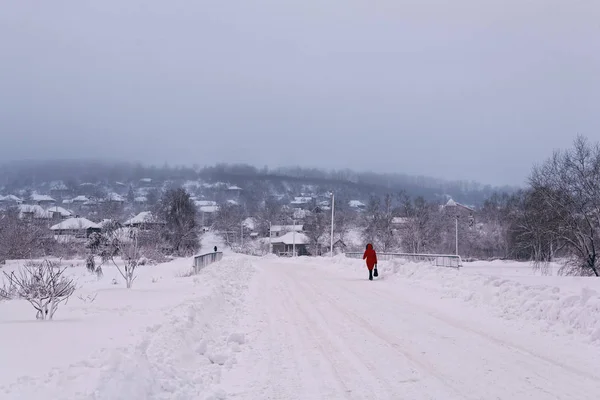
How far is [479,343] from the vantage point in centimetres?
1018

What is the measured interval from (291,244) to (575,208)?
3231 inches

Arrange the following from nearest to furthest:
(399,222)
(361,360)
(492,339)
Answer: (361,360)
(492,339)
(399,222)

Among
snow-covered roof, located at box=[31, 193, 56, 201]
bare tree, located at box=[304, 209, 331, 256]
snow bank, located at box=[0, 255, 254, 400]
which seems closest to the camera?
snow bank, located at box=[0, 255, 254, 400]

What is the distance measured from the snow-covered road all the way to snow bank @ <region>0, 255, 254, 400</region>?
1.79 feet

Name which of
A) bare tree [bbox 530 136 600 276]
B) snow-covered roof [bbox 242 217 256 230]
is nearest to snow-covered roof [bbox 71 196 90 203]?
snow-covered roof [bbox 242 217 256 230]

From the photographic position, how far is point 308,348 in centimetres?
970

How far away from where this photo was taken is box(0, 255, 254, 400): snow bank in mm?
5719

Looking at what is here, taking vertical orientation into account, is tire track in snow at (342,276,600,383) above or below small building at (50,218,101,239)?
above

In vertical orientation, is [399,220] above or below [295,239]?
above

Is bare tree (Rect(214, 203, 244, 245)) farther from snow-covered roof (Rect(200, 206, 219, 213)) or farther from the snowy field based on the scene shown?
the snowy field

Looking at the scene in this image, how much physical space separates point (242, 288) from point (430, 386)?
50.3ft

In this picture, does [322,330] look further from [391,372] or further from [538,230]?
[538,230]

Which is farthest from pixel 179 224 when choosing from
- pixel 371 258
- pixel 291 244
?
pixel 371 258

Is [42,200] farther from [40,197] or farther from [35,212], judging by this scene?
[35,212]
